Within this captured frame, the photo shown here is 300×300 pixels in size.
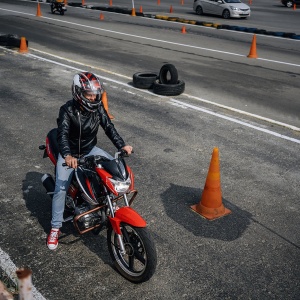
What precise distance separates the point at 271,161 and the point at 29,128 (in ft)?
16.7

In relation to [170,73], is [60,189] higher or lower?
higher

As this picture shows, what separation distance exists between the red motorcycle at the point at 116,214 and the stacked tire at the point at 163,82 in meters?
7.36

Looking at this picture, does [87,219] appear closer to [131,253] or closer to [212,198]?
[131,253]

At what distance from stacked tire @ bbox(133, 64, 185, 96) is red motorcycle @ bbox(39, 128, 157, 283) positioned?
7.36 metres

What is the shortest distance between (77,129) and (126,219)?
137cm

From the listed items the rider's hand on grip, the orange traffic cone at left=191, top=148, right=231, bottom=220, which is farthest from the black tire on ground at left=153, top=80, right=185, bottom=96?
the rider's hand on grip

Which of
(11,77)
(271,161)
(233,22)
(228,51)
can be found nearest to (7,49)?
(11,77)

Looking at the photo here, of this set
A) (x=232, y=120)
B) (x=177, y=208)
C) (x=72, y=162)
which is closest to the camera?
(x=72, y=162)

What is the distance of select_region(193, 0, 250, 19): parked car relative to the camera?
31484 millimetres

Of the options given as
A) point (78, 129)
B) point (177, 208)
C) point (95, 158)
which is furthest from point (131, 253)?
point (177, 208)

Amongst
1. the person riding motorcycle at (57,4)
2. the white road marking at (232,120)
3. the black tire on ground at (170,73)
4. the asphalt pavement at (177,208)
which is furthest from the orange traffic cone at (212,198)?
the person riding motorcycle at (57,4)

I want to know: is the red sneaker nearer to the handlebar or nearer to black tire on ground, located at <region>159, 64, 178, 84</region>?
the handlebar

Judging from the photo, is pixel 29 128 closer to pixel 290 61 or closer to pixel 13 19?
pixel 290 61

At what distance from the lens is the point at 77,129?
5395 millimetres
